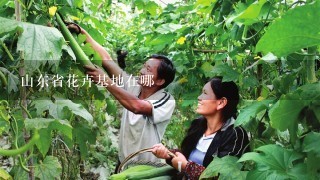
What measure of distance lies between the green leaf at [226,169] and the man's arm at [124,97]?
24.9 inches

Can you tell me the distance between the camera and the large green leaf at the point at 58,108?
1267mm

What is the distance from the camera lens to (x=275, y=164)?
98 cm

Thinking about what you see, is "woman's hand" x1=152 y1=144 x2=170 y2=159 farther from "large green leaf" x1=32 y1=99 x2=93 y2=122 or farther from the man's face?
the man's face

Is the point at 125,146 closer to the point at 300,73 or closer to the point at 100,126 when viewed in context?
the point at 100,126

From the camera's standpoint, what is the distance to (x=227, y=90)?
1800mm

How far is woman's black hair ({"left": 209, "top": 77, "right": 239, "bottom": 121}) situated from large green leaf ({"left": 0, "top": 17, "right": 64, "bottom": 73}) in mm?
851

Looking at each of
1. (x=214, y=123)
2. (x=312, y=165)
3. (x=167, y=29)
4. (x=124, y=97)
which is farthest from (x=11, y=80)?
(x=167, y=29)

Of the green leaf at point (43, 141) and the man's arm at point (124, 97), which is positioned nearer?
the green leaf at point (43, 141)

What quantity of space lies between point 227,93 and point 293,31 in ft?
3.56

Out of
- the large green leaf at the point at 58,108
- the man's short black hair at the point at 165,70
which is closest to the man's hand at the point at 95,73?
the large green leaf at the point at 58,108

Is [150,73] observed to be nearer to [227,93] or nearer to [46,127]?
[227,93]

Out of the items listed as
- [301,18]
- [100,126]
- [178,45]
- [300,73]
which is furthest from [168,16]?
[301,18]

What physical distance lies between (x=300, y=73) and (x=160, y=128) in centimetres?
109

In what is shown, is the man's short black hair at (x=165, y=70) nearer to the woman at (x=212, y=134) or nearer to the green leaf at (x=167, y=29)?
the green leaf at (x=167, y=29)
